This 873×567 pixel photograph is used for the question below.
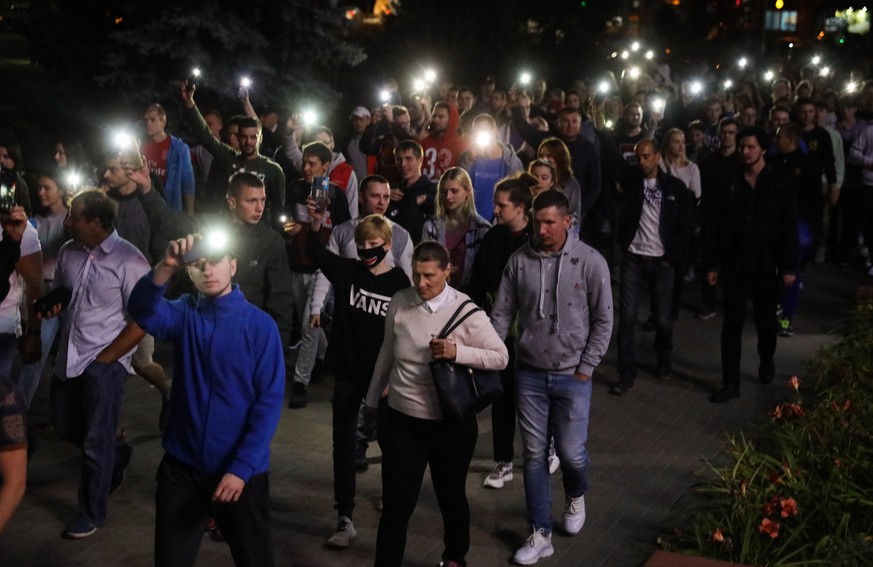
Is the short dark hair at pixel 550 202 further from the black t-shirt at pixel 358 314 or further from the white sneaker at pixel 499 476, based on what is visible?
the white sneaker at pixel 499 476

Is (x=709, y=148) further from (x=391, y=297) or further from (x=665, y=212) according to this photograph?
(x=391, y=297)

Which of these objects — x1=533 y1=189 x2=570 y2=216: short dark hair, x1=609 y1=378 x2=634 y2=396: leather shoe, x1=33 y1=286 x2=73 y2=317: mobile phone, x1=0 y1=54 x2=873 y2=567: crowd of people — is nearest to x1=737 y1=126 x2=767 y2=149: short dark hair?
x1=0 y1=54 x2=873 y2=567: crowd of people

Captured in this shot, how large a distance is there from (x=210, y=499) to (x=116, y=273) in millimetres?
2232

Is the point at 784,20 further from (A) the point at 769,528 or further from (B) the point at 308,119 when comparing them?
(A) the point at 769,528

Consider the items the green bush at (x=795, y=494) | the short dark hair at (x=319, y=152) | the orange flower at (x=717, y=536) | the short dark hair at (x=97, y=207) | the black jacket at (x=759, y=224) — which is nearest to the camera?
the orange flower at (x=717, y=536)

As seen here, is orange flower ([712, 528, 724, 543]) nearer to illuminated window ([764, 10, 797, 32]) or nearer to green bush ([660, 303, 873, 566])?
green bush ([660, 303, 873, 566])

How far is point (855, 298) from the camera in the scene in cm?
1368

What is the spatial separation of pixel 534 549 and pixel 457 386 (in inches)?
54.3

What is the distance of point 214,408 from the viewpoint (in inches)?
210

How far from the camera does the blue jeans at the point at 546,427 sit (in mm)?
6883

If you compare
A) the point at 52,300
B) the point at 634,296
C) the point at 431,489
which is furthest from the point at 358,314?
the point at 634,296

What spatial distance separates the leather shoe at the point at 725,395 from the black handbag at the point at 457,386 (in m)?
4.62

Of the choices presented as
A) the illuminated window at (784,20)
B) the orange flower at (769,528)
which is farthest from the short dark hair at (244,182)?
the illuminated window at (784,20)

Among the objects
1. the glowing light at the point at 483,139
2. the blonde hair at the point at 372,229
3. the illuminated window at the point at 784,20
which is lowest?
the blonde hair at the point at 372,229
